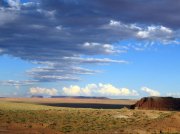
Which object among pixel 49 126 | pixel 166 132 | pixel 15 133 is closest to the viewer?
pixel 15 133

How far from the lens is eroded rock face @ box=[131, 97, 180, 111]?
4817 inches

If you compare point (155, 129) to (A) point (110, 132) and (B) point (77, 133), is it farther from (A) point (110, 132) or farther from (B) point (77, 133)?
(B) point (77, 133)

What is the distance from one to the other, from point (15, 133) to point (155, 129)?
1730 centimetres

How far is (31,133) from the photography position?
1567 inches

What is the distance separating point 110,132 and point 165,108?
7970 centimetres

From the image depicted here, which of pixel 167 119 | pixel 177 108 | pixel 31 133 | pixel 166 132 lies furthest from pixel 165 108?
pixel 31 133

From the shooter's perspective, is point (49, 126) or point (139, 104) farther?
point (139, 104)

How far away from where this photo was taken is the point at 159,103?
126500 millimetres

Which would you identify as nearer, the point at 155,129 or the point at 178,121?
the point at 155,129

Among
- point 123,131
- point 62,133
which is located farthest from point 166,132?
point 62,133

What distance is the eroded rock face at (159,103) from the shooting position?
122 m

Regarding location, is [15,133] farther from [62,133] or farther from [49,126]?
[49,126]

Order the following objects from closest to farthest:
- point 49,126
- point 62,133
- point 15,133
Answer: point 15,133
point 62,133
point 49,126

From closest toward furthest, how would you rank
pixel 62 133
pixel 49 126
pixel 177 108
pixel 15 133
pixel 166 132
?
pixel 15 133 → pixel 62 133 → pixel 166 132 → pixel 49 126 → pixel 177 108
